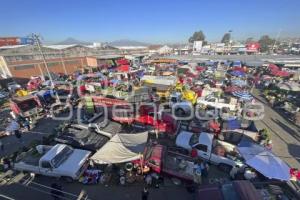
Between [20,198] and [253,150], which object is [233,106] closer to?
[253,150]

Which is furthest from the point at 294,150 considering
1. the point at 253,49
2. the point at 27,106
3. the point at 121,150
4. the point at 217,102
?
the point at 253,49

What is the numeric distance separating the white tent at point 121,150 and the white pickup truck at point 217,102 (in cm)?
1051

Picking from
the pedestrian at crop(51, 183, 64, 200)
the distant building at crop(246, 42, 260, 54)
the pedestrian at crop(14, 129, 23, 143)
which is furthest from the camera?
the distant building at crop(246, 42, 260, 54)

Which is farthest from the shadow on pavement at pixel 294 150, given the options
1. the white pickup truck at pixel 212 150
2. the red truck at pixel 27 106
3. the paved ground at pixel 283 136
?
the red truck at pixel 27 106

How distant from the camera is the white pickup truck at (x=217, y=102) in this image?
18953mm

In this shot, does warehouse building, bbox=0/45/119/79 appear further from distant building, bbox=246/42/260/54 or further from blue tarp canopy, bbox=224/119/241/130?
distant building, bbox=246/42/260/54

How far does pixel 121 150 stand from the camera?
10.7 m

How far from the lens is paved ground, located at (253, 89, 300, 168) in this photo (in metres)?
12.4

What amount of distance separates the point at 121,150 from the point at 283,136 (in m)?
13.0

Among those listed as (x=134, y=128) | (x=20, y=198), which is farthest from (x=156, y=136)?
(x=20, y=198)

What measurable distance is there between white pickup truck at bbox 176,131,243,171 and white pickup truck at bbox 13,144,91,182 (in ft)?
20.4

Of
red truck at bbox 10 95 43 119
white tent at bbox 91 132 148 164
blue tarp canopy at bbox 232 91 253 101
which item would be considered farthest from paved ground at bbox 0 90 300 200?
blue tarp canopy at bbox 232 91 253 101

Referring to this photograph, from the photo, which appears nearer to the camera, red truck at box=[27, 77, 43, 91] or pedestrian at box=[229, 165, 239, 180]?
pedestrian at box=[229, 165, 239, 180]

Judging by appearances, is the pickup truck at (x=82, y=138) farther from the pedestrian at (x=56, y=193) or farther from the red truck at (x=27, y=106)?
the red truck at (x=27, y=106)
